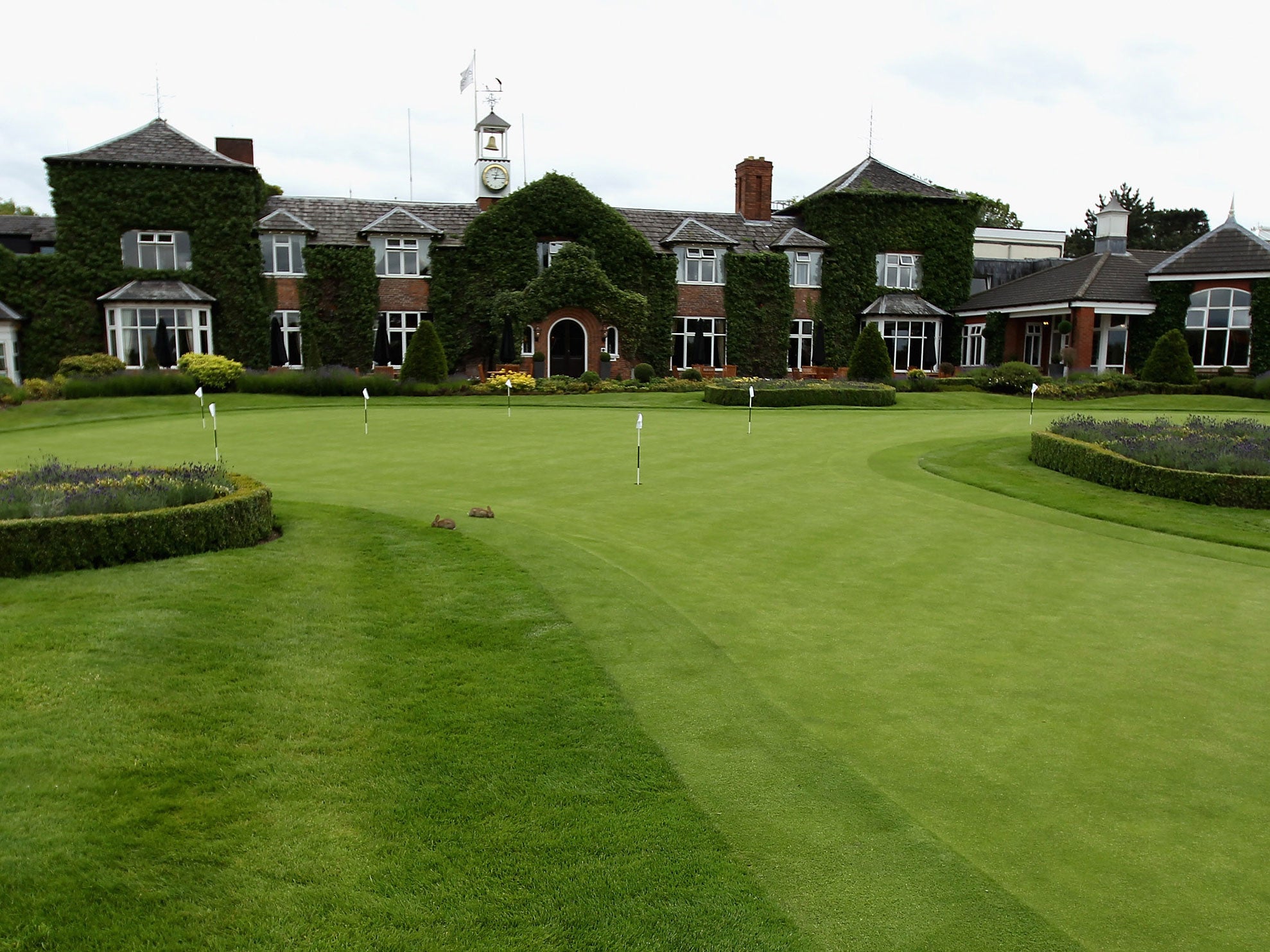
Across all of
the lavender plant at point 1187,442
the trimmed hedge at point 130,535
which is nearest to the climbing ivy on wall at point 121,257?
the trimmed hedge at point 130,535

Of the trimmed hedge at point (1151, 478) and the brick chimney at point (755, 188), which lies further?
the brick chimney at point (755, 188)

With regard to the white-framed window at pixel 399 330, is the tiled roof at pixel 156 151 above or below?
above

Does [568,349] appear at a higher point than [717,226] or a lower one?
lower

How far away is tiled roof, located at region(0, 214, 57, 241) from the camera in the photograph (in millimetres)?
39375

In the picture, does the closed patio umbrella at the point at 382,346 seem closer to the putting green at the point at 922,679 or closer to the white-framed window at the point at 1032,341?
the putting green at the point at 922,679

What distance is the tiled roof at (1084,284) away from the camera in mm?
39562

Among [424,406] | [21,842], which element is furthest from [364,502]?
[424,406]

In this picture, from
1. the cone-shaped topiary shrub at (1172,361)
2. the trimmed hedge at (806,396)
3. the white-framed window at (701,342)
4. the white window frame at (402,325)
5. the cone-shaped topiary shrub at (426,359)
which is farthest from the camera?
the white-framed window at (701,342)

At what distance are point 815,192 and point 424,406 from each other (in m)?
25.8

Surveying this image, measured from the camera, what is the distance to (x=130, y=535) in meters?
8.82

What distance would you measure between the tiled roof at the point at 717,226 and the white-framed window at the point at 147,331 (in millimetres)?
18993

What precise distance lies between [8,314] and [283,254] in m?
10.2

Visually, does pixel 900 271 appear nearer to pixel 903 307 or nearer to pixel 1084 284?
pixel 903 307

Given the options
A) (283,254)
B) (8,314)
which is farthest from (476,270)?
(8,314)
